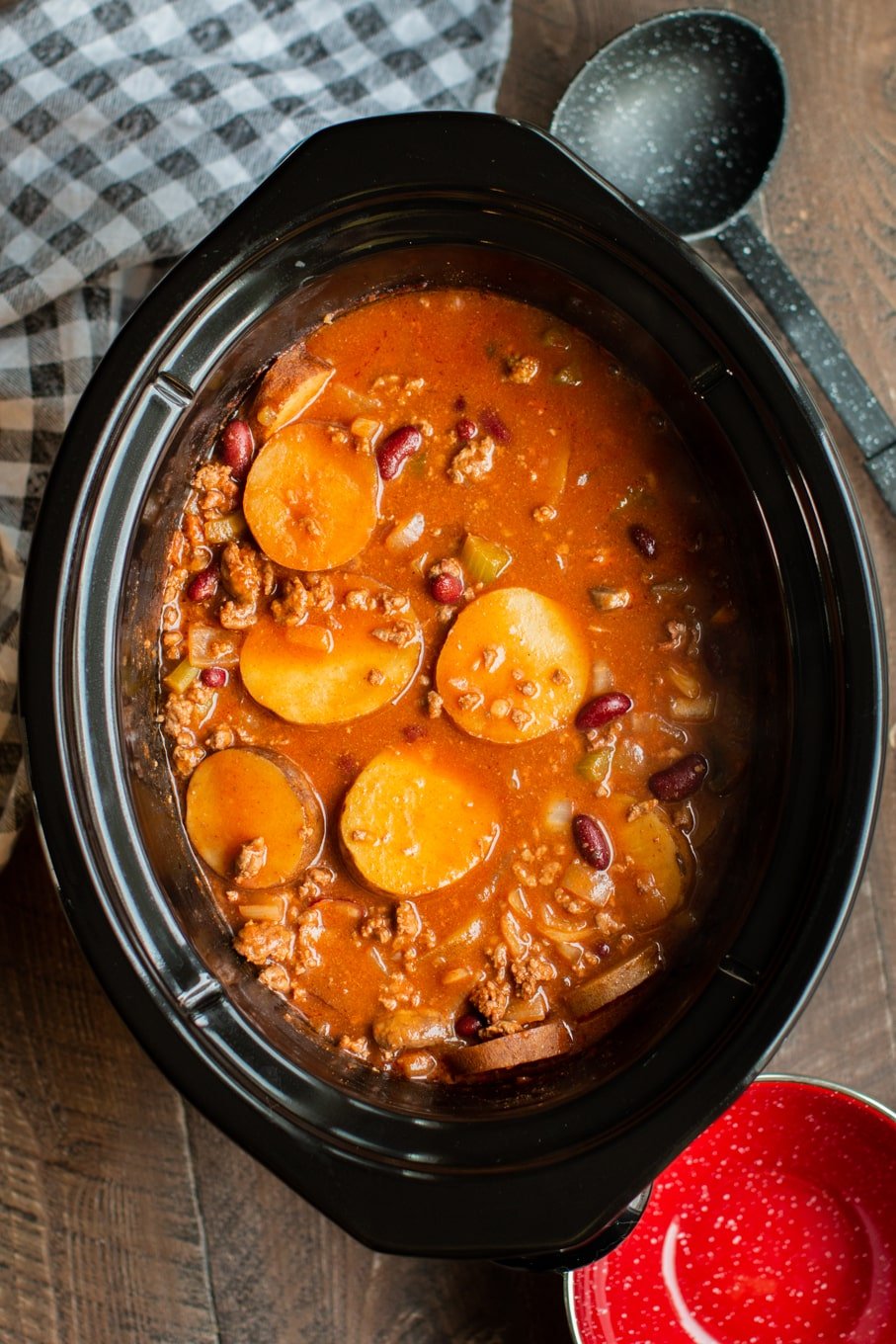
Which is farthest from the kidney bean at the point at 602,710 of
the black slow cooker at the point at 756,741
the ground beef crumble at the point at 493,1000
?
the ground beef crumble at the point at 493,1000

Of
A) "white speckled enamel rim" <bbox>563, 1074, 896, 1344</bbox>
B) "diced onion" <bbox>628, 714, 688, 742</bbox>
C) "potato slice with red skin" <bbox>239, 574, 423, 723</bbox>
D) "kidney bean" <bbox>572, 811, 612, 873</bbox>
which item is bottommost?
"white speckled enamel rim" <bbox>563, 1074, 896, 1344</bbox>

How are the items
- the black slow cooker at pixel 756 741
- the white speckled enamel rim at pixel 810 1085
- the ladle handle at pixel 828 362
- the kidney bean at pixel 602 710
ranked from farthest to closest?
the ladle handle at pixel 828 362 → the white speckled enamel rim at pixel 810 1085 → the kidney bean at pixel 602 710 → the black slow cooker at pixel 756 741

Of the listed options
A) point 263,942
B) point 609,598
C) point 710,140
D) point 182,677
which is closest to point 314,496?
point 182,677

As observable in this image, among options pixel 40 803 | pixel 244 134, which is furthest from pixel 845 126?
pixel 40 803

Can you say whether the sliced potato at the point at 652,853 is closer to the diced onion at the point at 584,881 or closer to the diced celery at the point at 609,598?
the diced onion at the point at 584,881

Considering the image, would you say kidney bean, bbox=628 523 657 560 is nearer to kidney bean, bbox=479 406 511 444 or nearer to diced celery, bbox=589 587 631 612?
diced celery, bbox=589 587 631 612

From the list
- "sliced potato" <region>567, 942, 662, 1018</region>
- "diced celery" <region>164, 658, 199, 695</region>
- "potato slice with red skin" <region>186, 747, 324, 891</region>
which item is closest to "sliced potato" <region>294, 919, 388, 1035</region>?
"potato slice with red skin" <region>186, 747, 324, 891</region>

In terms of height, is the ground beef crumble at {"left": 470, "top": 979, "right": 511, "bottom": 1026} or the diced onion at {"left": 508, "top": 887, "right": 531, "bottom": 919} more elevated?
the diced onion at {"left": 508, "top": 887, "right": 531, "bottom": 919}
